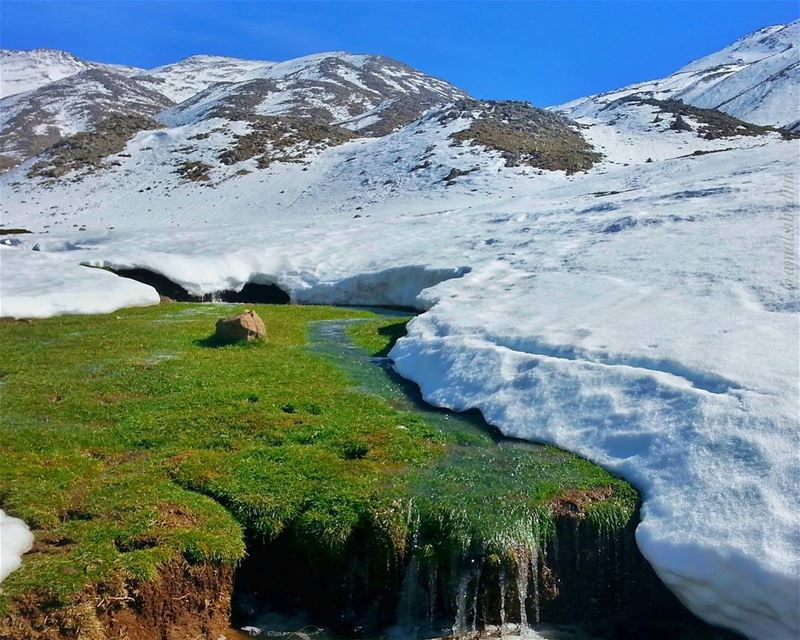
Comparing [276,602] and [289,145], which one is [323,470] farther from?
[289,145]

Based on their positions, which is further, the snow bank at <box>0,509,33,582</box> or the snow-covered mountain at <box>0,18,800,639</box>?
the snow-covered mountain at <box>0,18,800,639</box>

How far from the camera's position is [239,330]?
24.0m

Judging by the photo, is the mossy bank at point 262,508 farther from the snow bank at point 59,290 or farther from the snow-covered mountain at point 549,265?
the snow bank at point 59,290

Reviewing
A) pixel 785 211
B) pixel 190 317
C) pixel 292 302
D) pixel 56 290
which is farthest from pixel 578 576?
pixel 292 302

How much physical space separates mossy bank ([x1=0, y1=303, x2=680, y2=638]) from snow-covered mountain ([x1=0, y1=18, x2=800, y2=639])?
1.78 metres

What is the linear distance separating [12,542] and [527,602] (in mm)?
8179

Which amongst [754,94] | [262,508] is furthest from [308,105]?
[262,508]

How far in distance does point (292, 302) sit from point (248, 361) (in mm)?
19667

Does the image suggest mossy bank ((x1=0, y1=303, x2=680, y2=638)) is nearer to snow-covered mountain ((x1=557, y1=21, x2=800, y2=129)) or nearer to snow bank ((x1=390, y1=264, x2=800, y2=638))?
snow bank ((x1=390, y1=264, x2=800, y2=638))

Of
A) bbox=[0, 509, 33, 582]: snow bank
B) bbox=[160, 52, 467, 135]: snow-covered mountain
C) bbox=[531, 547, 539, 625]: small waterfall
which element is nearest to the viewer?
bbox=[0, 509, 33, 582]: snow bank

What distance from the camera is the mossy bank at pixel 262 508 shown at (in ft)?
32.3

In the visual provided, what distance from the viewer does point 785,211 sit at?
30.2 m

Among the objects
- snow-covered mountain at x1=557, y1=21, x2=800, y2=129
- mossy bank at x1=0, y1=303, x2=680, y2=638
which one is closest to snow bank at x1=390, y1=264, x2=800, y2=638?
mossy bank at x1=0, y1=303, x2=680, y2=638

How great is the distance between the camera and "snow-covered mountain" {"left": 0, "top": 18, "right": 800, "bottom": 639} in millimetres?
11477
